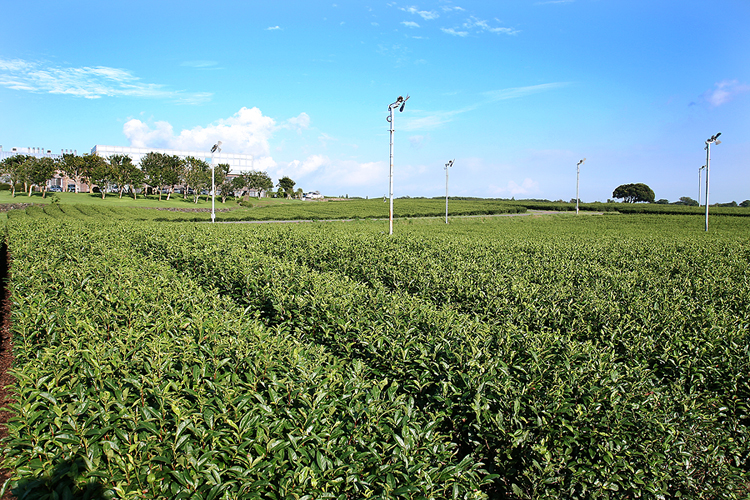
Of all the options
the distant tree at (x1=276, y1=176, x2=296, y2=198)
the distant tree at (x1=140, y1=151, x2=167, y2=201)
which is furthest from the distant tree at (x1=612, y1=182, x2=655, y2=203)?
the distant tree at (x1=140, y1=151, x2=167, y2=201)

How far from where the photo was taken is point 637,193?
10650cm

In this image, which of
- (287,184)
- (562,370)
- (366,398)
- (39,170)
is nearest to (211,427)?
(366,398)

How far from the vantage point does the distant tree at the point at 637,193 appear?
106m

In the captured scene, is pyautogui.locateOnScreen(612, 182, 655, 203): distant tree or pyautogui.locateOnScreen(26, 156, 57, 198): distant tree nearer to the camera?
pyautogui.locateOnScreen(26, 156, 57, 198): distant tree

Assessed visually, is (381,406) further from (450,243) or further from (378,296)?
(450,243)

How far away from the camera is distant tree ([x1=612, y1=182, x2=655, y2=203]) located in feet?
348

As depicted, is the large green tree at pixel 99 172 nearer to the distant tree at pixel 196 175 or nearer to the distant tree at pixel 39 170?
the distant tree at pixel 39 170

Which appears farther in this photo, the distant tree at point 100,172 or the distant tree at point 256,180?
the distant tree at point 256,180

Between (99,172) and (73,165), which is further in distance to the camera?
(73,165)

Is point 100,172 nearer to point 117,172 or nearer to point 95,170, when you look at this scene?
point 95,170

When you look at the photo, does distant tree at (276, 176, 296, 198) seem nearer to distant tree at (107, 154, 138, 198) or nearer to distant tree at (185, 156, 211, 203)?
distant tree at (185, 156, 211, 203)

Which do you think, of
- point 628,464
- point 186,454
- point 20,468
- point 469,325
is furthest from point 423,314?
point 20,468

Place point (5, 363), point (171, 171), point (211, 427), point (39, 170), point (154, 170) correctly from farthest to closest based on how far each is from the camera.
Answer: point (171, 171) < point (154, 170) < point (39, 170) < point (5, 363) < point (211, 427)

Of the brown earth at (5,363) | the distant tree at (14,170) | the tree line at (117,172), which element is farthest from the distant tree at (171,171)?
the brown earth at (5,363)
